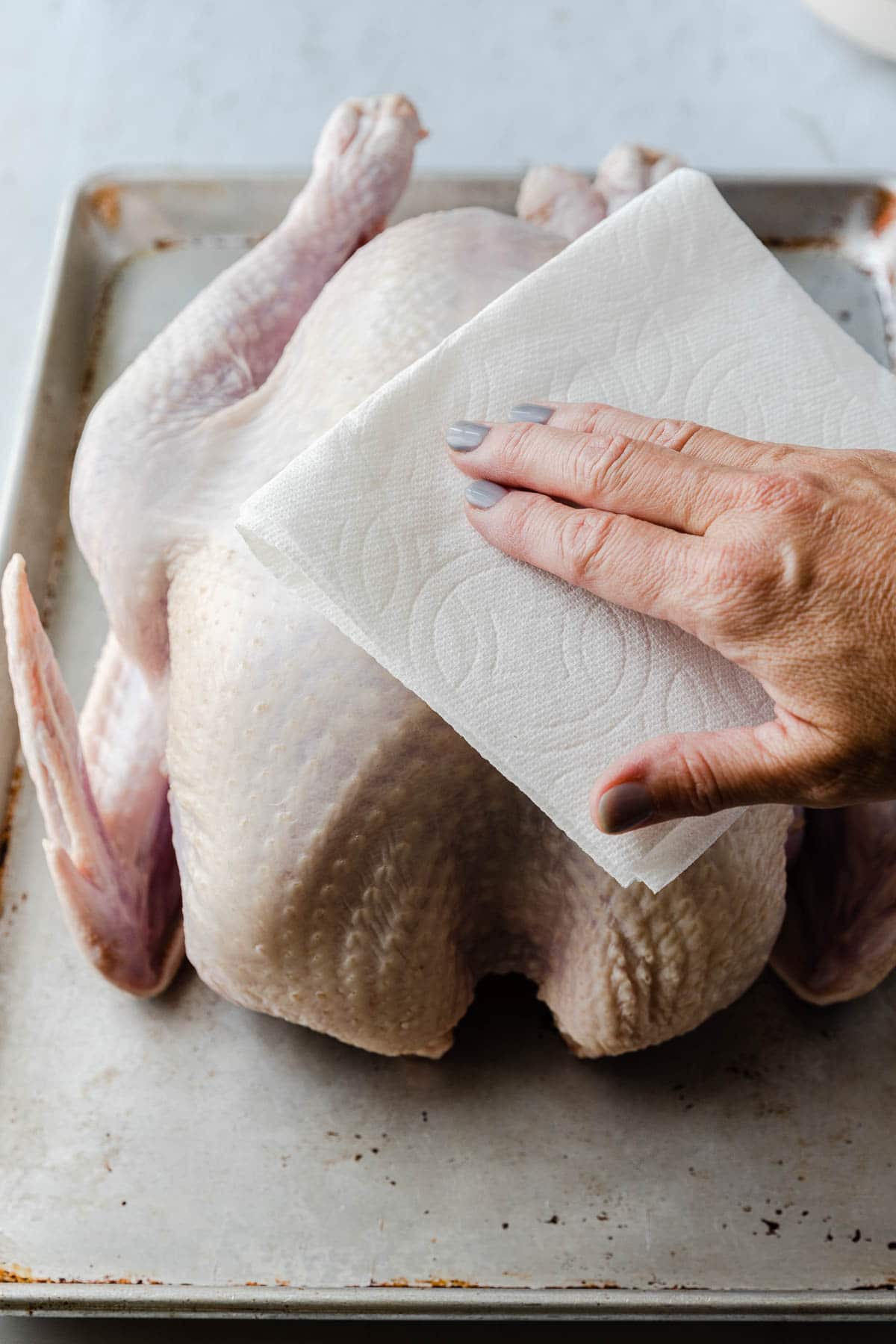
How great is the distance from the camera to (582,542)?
633mm

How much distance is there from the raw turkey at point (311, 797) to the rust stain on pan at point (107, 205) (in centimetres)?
35

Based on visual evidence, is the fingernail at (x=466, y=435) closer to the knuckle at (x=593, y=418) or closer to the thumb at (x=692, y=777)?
the knuckle at (x=593, y=418)

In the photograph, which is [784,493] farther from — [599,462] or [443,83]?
[443,83]

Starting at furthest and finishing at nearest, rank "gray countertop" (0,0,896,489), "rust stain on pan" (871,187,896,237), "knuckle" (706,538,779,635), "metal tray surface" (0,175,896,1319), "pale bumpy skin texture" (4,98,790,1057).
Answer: "gray countertop" (0,0,896,489)
"rust stain on pan" (871,187,896,237)
"metal tray surface" (0,175,896,1319)
"pale bumpy skin texture" (4,98,790,1057)
"knuckle" (706,538,779,635)

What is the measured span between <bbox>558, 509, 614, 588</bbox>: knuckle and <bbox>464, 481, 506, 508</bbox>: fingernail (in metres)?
0.04

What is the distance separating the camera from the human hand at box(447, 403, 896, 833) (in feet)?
1.96

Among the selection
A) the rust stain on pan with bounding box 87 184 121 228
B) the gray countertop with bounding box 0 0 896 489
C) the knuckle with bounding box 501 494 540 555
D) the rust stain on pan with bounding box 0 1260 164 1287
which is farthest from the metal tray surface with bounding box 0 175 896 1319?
the gray countertop with bounding box 0 0 896 489

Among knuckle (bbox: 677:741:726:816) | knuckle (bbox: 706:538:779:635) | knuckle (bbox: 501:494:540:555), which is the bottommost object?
knuckle (bbox: 677:741:726:816)

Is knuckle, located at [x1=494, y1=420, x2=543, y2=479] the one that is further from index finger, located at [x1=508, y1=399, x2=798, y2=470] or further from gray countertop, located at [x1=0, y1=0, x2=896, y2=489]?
gray countertop, located at [x1=0, y1=0, x2=896, y2=489]

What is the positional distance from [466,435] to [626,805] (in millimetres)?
227

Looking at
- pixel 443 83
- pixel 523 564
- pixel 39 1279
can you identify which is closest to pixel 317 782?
pixel 523 564

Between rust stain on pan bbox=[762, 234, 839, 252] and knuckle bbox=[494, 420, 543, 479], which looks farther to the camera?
rust stain on pan bbox=[762, 234, 839, 252]

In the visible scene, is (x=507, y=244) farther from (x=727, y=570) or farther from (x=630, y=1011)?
(x=630, y=1011)

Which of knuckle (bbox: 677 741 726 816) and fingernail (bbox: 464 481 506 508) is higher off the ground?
fingernail (bbox: 464 481 506 508)
